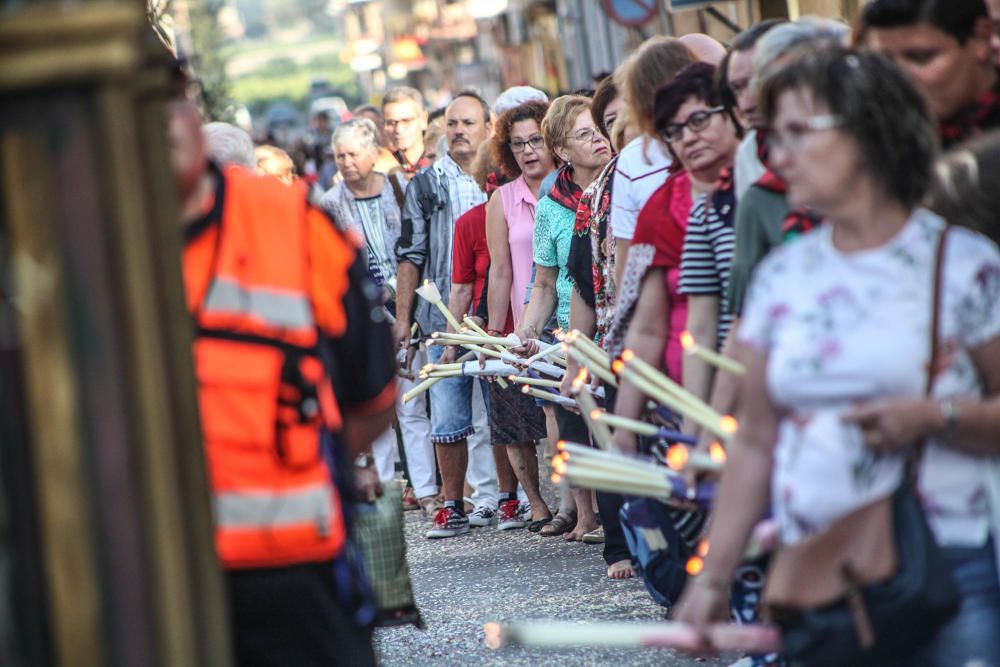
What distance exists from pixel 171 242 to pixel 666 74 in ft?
12.4

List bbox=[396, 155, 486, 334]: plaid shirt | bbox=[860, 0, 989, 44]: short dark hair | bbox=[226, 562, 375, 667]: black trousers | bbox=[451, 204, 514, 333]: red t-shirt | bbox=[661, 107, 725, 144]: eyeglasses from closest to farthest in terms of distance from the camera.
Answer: bbox=[226, 562, 375, 667]: black trousers < bbox=[860, 0, 989, 44]: short dark hair < bbox=[661, 107, 725, 144]: eyeglasses < bbox=[451, 204, 514, 333]: red t-shirt < bbox=[396, 155, 486, 334]: plaid shirt

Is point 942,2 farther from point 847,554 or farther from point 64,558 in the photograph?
point 64,558

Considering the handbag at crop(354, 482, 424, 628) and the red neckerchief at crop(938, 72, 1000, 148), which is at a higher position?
the red neckerchief at crop(938, 72, 1000, 148)

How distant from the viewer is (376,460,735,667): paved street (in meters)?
6.41

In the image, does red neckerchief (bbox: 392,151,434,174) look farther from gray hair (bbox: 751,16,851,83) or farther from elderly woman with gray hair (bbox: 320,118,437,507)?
gray hair (bbox: 751,16,851,83)

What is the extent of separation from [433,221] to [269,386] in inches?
260

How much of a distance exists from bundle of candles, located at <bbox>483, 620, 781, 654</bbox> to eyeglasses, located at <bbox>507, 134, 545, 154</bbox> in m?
5.65

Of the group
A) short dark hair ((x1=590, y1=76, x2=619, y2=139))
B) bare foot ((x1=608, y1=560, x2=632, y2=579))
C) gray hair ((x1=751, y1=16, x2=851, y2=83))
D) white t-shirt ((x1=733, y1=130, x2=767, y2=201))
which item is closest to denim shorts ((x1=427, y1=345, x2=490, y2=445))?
bare foot ((x1=608, y1=560, x2=632, y2=579))

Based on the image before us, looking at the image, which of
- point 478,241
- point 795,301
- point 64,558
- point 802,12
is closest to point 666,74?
point 795,301

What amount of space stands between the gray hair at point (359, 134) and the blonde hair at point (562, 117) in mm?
2460

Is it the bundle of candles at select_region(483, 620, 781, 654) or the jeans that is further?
the jeans

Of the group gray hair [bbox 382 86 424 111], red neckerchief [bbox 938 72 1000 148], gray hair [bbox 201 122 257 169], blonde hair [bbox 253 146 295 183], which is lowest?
red neckerchief [bbox 938 72 1000 148]

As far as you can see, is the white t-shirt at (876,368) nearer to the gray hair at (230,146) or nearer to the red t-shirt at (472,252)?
the gray hair at (230,146)

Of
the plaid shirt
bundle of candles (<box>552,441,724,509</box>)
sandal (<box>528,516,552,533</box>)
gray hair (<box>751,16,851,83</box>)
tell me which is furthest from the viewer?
the plaid shirt
